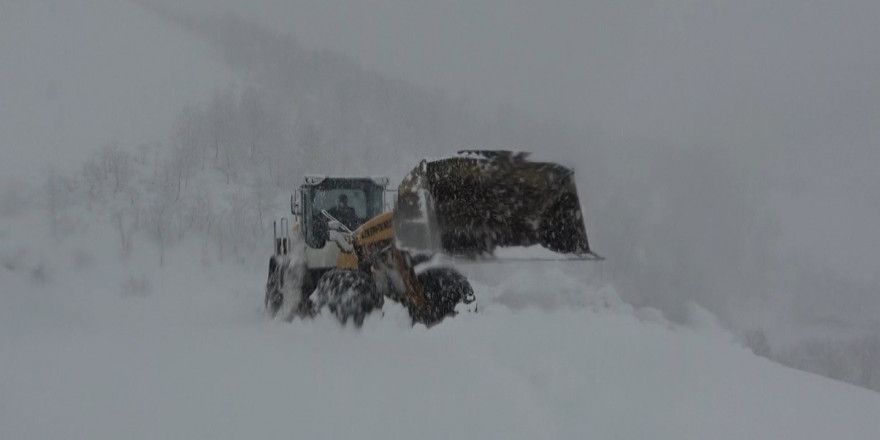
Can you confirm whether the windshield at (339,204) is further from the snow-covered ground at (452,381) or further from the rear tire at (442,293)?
the rear tire at (442,293)

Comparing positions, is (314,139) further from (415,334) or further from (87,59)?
(415,334)

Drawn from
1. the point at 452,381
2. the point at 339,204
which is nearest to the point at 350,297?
the point at 452,381

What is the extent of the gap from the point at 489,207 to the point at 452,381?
2.48m

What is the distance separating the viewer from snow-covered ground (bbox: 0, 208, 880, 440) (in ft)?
9.45

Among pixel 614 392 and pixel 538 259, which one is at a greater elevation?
pixel 538 259

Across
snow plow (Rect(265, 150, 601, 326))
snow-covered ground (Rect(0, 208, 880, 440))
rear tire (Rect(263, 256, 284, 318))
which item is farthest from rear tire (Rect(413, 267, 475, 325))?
rear tire (Rect(263, 256, 284, 318))

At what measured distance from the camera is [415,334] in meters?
5.04

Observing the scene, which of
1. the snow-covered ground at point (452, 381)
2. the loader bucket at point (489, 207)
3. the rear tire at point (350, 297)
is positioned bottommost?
the snow-covered ground at point (452, 381)

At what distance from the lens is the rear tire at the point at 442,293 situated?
578 cm

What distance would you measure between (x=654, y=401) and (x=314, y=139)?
33.0 meters

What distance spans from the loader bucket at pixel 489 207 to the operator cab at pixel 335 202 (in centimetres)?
292

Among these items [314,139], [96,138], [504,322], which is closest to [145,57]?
[314,139]

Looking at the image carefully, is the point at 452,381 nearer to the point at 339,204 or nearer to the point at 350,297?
the point at 350,297

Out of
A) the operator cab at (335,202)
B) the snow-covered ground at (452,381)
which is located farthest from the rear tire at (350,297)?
the operator cab at (335,202)
